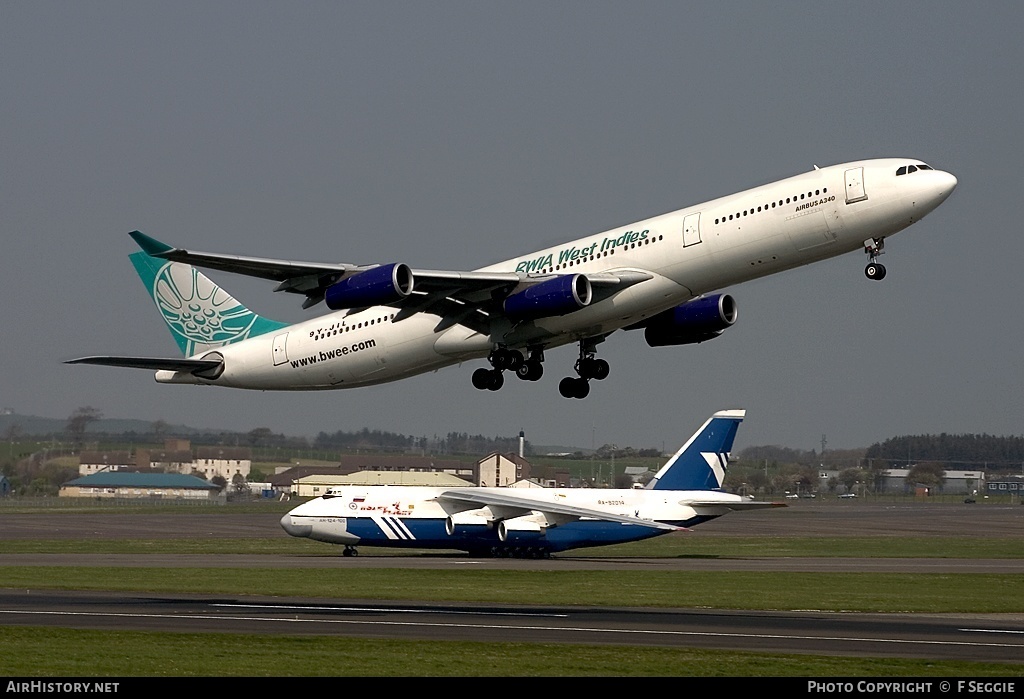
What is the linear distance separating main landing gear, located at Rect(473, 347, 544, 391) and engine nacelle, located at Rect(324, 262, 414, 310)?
5.67 metres

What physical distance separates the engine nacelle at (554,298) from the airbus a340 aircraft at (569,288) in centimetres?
A: 4

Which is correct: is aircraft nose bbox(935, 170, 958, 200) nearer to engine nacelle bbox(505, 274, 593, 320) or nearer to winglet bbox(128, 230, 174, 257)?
engine nacelle bbox(505, 274, 593, 320)

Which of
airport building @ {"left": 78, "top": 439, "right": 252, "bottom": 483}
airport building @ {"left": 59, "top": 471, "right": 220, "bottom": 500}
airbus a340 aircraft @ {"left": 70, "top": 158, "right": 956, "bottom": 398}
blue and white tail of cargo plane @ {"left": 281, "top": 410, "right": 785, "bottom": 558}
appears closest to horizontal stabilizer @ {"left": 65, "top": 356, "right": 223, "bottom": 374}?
airbus a340 aircraft @ {"left": 70, "top": 158, "right": 956, "bottom": 398}

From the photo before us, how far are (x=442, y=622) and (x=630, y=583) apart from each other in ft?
56.2

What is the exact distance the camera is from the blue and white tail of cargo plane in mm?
67875

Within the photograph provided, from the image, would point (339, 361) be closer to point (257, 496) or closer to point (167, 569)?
point (167, 569)

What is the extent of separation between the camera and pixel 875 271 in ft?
133

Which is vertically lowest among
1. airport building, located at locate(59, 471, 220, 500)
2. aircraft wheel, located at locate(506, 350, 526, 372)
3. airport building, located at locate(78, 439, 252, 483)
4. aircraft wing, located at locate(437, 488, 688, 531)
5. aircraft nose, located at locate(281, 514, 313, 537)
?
aircraft nose, located at locate(281, 514, 313, 537)

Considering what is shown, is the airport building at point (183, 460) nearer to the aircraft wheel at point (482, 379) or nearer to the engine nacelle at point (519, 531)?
the engine nacelle at point (519, 531)

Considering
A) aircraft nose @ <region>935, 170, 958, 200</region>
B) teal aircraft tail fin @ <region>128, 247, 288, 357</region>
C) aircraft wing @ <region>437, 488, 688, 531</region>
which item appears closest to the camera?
aircraft nose @ <region>935, 170, 958, 200</region>

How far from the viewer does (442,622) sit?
123 ft

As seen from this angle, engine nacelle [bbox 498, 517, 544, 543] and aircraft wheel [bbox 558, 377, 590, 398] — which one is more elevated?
aircraft wheel [bbox 558, 377, 590, 398]

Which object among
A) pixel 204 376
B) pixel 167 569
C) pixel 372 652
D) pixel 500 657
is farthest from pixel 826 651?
pixel 167 569
